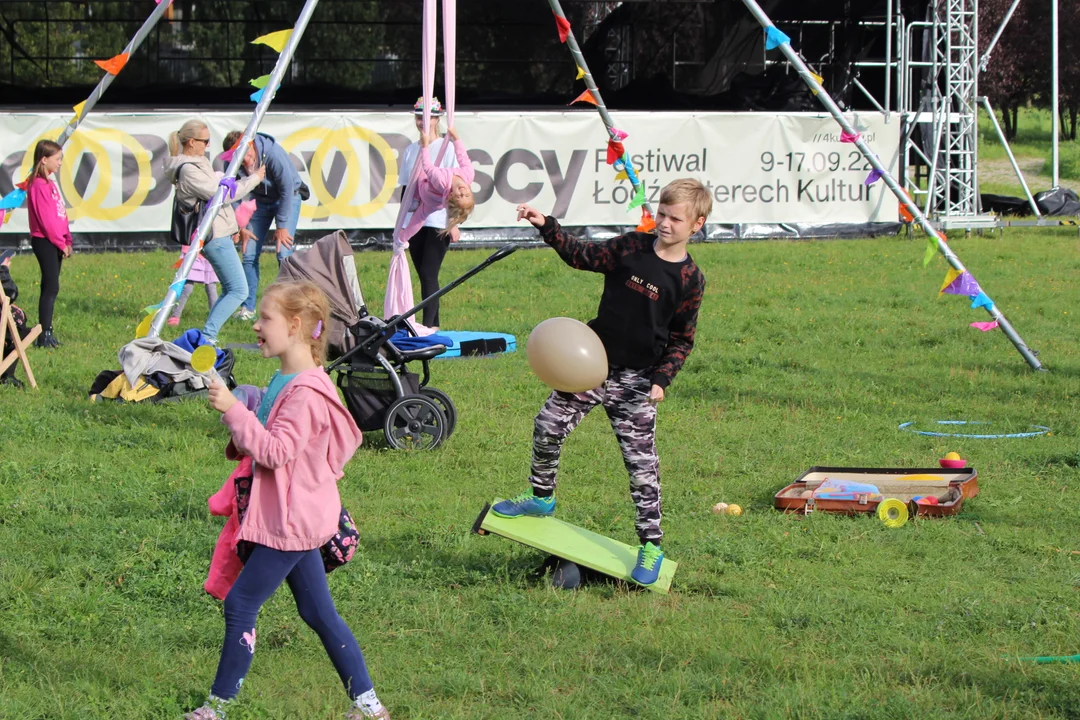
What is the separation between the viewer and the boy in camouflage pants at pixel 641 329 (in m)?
5.29

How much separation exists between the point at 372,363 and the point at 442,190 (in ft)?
8.38

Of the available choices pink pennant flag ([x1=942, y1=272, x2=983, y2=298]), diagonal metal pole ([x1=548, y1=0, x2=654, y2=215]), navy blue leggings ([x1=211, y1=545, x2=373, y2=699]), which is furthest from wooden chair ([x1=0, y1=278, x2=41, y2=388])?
pink pennant flag ([x1=942, y1=272, x2=983, y2=298])

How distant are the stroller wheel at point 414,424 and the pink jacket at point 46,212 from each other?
16.3 ft

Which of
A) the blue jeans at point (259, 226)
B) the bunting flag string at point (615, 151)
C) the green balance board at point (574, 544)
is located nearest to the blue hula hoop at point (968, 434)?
the green balance board at point (574, 544)

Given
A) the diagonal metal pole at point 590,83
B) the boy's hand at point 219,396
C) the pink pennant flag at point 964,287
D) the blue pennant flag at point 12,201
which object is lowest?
the pink pennant flag at point 964,287

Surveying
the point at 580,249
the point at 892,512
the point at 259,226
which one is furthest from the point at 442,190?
the point at 892,512

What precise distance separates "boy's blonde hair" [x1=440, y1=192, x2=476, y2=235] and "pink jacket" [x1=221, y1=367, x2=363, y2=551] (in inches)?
241

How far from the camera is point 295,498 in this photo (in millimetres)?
3867

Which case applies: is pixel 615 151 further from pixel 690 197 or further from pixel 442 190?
pixel 690 197

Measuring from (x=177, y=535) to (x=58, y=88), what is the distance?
23991 millimetres

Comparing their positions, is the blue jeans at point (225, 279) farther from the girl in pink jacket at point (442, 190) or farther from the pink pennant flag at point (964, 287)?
the pink pennant flag at point (964, 287)

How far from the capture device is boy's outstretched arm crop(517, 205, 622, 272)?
212 inches

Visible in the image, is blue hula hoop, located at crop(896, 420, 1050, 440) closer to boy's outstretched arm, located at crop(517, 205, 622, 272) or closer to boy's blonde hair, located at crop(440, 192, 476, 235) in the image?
boy's blonde hair, located at crop(440, 192, 476, 235)

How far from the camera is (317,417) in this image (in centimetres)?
387
